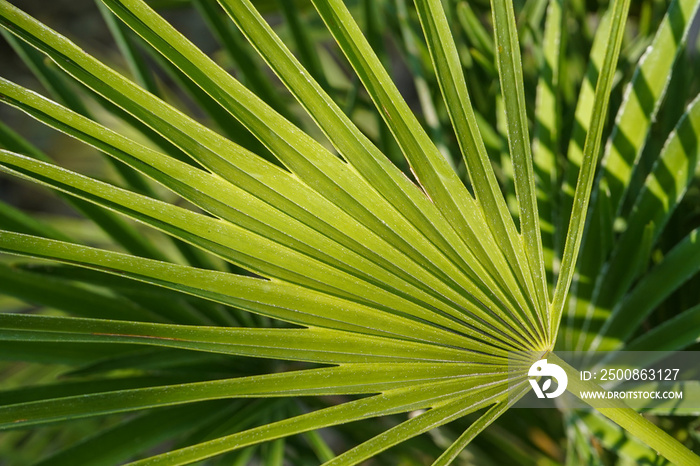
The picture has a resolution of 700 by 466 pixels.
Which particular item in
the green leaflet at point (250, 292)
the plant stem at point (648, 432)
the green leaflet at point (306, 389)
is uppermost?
the green leaflet at point (250, 292)

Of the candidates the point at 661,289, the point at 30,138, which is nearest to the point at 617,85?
the point at 661,289

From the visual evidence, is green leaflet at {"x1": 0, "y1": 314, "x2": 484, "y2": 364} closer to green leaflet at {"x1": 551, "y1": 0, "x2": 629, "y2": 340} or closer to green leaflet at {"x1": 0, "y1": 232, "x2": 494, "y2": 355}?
green leaflet at {"x1": 0, "y1": 232, "x2": 494, "y2": 355}

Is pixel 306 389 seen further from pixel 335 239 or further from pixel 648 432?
pixel 648 432

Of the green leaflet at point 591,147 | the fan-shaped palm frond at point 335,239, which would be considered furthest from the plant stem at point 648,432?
the green leaflet at point 591,147

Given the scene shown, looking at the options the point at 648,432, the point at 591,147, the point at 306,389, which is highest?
the point at 591,147

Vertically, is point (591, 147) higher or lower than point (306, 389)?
higher

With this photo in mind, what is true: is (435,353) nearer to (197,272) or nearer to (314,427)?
(314,427)

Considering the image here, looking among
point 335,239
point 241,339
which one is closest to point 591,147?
point 335,239

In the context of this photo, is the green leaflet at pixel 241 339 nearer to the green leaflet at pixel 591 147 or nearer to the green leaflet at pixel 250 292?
the green leaflet at pixel 250 292

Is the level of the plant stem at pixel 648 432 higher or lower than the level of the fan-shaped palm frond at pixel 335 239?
lower

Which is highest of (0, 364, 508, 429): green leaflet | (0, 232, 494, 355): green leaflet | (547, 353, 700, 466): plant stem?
(0, 232, 494, 355): green leaflet

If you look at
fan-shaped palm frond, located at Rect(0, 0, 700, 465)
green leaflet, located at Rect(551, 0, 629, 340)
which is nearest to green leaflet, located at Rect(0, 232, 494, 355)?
fan-shaped palm frond, located at Rect(0, 0, 700, 465)
